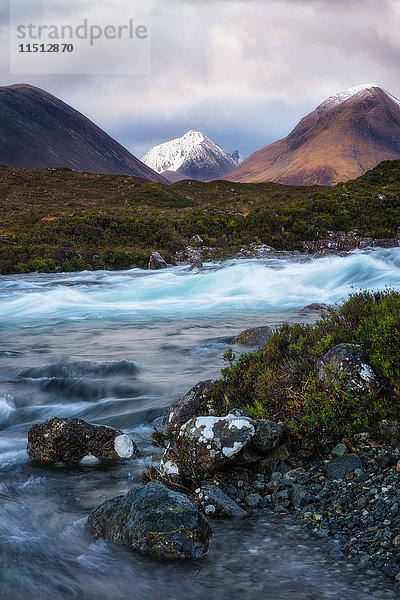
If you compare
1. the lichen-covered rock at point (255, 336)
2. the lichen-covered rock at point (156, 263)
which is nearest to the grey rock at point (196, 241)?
the lichen-covered rock at point (156, 263)

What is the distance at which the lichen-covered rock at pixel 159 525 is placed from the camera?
10.6 ft

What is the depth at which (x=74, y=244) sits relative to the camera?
3122cm

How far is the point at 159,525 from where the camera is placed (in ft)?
10.8

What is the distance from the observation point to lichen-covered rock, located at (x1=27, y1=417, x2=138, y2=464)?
5.32 meters

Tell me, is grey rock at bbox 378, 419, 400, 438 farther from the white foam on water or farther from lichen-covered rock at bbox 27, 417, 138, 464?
the white foam on water

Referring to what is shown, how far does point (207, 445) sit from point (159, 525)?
1086 millimetres

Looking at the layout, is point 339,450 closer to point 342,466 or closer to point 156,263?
point 342,466

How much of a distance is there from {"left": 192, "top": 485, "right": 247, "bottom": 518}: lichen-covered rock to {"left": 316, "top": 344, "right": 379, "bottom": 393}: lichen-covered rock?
1.68 m

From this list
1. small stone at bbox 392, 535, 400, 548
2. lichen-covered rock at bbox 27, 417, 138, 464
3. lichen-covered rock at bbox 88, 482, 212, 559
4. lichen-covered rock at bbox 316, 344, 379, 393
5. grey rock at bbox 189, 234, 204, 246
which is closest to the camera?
small stone at bbox 392, 535, 400, 548

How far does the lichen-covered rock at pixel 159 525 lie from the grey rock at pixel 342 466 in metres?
1.30

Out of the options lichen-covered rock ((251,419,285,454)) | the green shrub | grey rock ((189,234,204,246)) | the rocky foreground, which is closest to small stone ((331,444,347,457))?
the rocky foreground

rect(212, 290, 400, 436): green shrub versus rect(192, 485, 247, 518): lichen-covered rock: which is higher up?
rect(212, 290, 400, 436): green shrub

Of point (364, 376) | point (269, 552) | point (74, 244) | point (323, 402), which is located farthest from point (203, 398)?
point (74, 244)

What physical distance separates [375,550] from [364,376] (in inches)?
77.6
